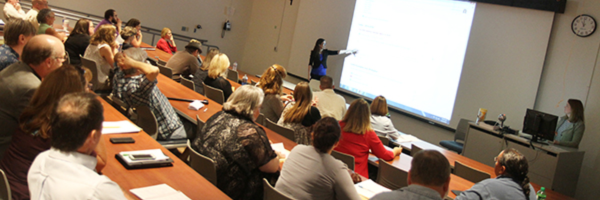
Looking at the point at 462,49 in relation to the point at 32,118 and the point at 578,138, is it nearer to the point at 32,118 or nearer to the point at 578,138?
the point at 578,138

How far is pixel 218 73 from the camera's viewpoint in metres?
5.10

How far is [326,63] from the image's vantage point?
9.67 meters

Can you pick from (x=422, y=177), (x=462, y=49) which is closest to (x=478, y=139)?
(x=462, y=49)

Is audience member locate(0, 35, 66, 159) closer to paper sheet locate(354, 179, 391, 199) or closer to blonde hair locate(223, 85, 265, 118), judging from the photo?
blonde hair locate(223, 85, 265, 118)

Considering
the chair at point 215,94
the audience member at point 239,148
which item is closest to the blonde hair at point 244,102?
the audience member at point 239,148

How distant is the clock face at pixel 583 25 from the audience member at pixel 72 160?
22.0ft

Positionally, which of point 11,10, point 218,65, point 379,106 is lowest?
point 379,106

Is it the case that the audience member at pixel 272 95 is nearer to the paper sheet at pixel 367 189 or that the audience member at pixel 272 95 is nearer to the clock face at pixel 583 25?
the paper sheet at pixel 367 189

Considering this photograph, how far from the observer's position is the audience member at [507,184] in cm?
267

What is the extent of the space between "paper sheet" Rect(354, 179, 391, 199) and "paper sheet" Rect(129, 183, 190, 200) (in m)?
1.20

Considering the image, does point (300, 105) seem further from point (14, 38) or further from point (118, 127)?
point (14, 38)

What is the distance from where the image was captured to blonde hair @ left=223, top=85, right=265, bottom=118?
2.71 metres

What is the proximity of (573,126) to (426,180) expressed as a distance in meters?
4.78

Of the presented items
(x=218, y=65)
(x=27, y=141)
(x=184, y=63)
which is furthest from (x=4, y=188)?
(x=184, y=63)
